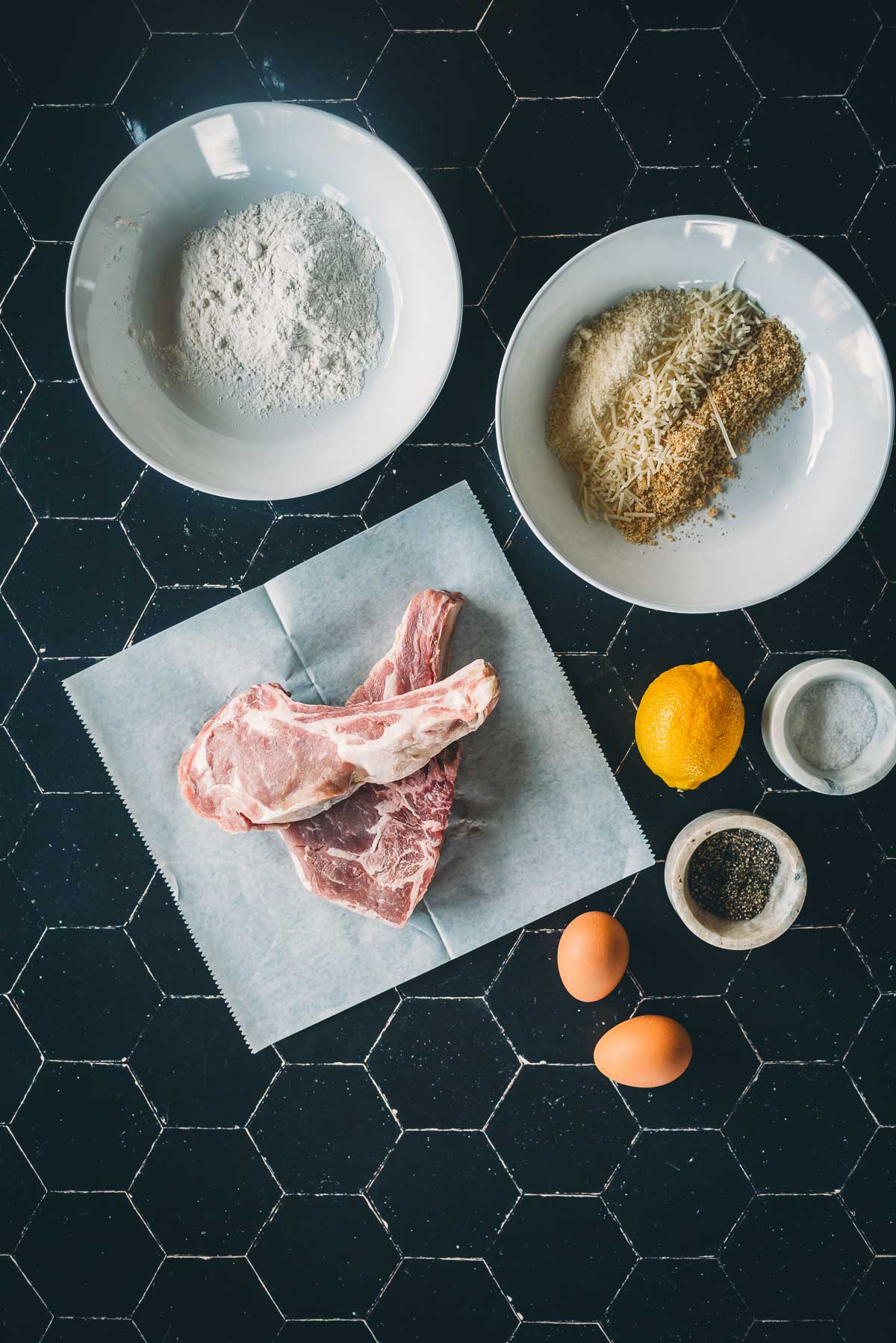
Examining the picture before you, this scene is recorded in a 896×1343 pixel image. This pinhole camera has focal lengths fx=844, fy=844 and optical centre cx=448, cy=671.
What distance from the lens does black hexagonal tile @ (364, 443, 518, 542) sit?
104 cm

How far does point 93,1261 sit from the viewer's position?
3.61 ft

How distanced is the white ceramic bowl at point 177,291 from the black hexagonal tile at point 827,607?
514 millimetres

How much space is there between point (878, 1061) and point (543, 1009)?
442 mm

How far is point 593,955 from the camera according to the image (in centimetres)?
98

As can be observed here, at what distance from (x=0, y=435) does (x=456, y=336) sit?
0.58m

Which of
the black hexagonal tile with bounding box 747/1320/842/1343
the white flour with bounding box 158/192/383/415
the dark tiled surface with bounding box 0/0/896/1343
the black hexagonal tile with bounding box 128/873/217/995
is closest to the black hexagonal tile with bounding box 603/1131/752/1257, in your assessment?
the dark tiled surface with bounding box 0/0/896/1343

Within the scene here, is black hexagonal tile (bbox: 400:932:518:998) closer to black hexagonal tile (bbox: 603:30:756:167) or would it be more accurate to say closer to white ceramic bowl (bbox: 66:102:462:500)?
white ceramic bowl (bbox: 66:102:462:500)

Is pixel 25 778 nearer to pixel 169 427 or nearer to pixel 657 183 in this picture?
pixel 169 427

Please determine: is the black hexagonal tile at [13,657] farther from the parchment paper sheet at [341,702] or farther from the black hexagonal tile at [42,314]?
the black hexagonal tile at [42,314]

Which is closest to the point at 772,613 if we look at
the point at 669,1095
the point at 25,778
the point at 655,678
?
the point at 655,678

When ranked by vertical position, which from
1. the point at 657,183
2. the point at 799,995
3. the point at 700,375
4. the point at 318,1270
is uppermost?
the point at 657,183

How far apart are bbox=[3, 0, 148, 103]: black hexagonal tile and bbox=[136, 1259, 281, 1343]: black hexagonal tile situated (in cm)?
146

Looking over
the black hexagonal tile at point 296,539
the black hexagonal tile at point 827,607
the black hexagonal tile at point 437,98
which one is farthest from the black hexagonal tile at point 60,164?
the black hexagonal tile at point 827,607

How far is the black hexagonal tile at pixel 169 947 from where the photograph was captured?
3.52 ft
